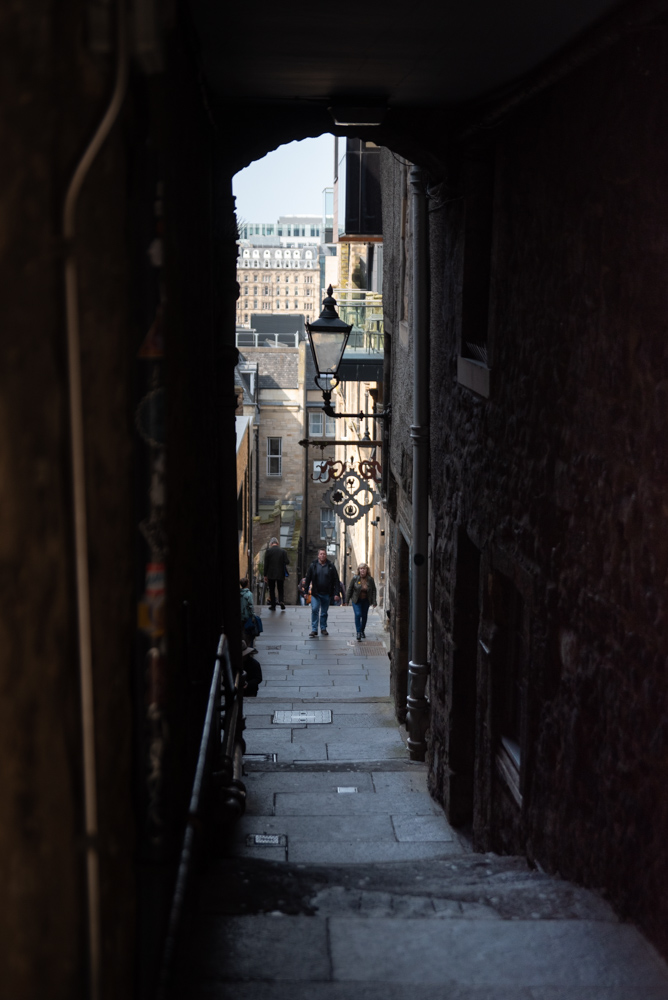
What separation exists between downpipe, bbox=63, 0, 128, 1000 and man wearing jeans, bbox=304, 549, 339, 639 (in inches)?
494

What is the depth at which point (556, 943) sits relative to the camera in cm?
388

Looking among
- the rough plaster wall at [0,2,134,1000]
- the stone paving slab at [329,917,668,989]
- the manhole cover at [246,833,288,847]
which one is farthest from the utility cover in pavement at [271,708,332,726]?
the rough plaster wall at [0,2,134,1000]

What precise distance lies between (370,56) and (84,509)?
396 centimetres

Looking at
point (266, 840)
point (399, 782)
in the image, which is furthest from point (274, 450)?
point (266, 840)

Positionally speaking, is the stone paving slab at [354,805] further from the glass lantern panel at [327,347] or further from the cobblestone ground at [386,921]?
the glass lantern panel at [327,347]

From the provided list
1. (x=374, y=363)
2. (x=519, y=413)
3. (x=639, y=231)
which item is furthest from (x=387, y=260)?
(x=639, y=231)

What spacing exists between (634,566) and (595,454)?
0.63 m

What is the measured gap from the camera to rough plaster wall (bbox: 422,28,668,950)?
357 cm

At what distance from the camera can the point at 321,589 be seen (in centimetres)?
1475

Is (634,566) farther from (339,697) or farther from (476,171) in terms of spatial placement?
(339,697)

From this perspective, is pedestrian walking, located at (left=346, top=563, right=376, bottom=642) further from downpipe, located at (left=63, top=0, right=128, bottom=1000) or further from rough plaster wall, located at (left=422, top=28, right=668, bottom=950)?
downpipe, located at (left=63, top=0, right=128, bottom=1000)

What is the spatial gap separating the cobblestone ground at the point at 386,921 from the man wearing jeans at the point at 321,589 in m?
7.00

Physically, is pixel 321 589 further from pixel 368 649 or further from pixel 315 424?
pixel 315 424

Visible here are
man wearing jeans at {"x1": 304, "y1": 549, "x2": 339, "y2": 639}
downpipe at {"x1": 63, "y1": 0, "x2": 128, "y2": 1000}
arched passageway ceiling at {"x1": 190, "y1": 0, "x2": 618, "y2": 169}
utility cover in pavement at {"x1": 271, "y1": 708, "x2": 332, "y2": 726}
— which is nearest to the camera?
downpipe at {"x1": 63, "y1": 0, "x2": 128, "y2": 1000}
